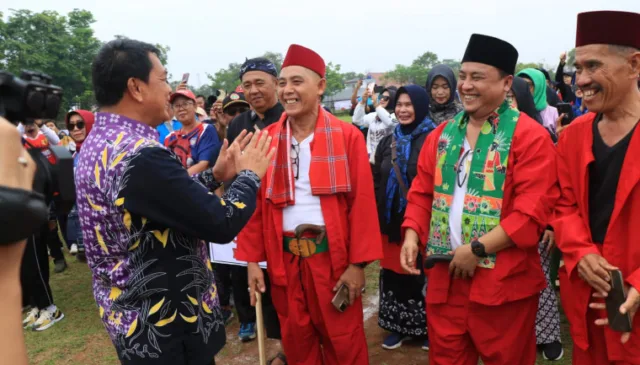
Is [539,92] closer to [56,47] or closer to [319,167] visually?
[319,167]

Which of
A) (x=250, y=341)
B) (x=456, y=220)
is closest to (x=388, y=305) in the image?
(x=250, y=341)

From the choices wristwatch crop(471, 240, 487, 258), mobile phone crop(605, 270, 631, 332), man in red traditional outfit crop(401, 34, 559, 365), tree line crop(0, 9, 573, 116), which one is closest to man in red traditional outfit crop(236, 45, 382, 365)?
man in red traditional outfit crop(401, 34, 559, 365)

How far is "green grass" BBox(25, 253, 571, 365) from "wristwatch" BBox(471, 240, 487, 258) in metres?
1.74

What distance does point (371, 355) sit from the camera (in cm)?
383

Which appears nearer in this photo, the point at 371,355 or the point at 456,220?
the point at 456,220

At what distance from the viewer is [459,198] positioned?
2527 mm

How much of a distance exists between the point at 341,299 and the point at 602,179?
5.01 feet

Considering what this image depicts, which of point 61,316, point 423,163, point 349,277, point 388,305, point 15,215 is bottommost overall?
point 61,316

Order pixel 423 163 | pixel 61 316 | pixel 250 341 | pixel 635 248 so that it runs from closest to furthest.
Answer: pixel 635 248
pixel 423 163
pixel 250 341
pixel 61 316

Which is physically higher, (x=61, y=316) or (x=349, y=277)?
(x=349, y=277)

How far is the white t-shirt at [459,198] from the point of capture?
2.51m

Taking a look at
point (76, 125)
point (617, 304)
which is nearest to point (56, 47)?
point (76, 125)

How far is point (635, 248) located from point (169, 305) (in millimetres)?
2004

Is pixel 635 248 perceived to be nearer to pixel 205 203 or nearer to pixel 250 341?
pixel 205 203
